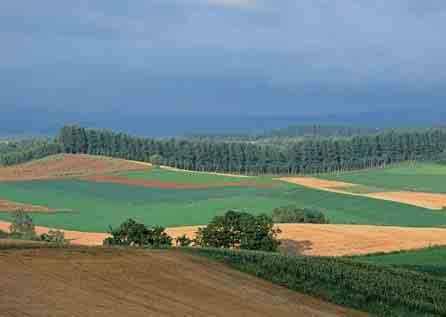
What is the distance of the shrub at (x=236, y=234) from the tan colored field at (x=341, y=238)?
326 inches

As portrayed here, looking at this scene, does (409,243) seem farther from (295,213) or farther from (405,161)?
(405,161)

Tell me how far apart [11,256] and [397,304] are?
1011cm

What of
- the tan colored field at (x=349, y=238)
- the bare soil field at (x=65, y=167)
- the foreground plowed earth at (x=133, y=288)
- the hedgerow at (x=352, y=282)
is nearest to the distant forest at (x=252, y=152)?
the bare soil field at (x=65, y=167)

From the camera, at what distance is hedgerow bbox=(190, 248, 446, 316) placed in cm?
2173

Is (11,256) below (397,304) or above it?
above

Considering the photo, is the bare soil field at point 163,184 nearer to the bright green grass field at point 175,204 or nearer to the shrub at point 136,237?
the bright green grass field at point 175,204

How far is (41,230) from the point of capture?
58.1 metres

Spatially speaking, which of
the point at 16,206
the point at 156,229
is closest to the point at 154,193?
the point at 16,206

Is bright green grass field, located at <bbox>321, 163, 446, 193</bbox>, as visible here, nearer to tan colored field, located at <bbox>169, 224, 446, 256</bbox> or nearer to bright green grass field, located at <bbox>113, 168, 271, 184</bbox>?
bright green grass field, located at <bbox>113, 168, 271, 184</bbox>

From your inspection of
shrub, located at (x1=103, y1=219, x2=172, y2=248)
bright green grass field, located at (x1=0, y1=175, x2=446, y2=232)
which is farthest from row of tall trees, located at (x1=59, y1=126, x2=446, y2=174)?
shrub, located at (x1=103, y1=219, x2=172, y2=248)

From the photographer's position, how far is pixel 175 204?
77.4m

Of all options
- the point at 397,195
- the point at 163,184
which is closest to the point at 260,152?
the point at 163,184

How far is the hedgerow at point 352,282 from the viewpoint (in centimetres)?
2173

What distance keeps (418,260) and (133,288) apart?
21.9 meters
